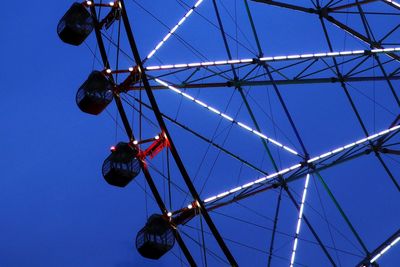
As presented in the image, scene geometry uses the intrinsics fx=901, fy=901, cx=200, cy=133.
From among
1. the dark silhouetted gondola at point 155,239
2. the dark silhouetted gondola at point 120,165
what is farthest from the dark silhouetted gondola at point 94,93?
the dark silhouetted gondola at point 155,239

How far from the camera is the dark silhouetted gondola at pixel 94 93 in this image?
2058cm

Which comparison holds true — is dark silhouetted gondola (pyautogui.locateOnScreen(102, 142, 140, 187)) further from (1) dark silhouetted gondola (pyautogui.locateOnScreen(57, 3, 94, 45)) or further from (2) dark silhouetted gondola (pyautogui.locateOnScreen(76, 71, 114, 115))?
(1) dark silhouetted gondola (pyautogui.locateOnScreen(57, 3, 94, 45))

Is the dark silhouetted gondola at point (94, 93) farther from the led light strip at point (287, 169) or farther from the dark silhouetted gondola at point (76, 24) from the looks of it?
the led light strip at point (287, 169)

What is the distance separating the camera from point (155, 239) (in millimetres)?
19469

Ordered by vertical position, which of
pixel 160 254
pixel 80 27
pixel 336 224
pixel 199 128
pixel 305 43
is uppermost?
pixel 199 128

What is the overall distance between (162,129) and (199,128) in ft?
178

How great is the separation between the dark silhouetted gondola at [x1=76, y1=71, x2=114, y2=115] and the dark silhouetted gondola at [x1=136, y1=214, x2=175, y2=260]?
300 centimetres

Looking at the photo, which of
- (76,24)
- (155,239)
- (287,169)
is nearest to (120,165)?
(155,239)

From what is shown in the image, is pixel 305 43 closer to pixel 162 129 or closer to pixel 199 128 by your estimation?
pixel 199 128

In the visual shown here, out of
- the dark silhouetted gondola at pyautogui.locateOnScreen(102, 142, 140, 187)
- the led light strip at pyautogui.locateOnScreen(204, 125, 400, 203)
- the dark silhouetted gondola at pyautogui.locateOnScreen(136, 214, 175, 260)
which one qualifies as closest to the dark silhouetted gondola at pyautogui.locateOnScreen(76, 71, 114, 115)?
the dark silhouetted gondola at pyautogui.locateOnScreen(102, 142, 140, 187)

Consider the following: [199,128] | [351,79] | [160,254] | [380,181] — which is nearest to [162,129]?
[160,254]

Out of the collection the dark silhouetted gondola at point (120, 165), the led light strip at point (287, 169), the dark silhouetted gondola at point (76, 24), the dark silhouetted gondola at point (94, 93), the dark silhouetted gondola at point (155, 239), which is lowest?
the dark silhouetted gondola at point (155, 239)

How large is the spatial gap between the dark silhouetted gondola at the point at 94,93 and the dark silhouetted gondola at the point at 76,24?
4.02 ft

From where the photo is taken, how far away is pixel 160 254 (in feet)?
64.0
